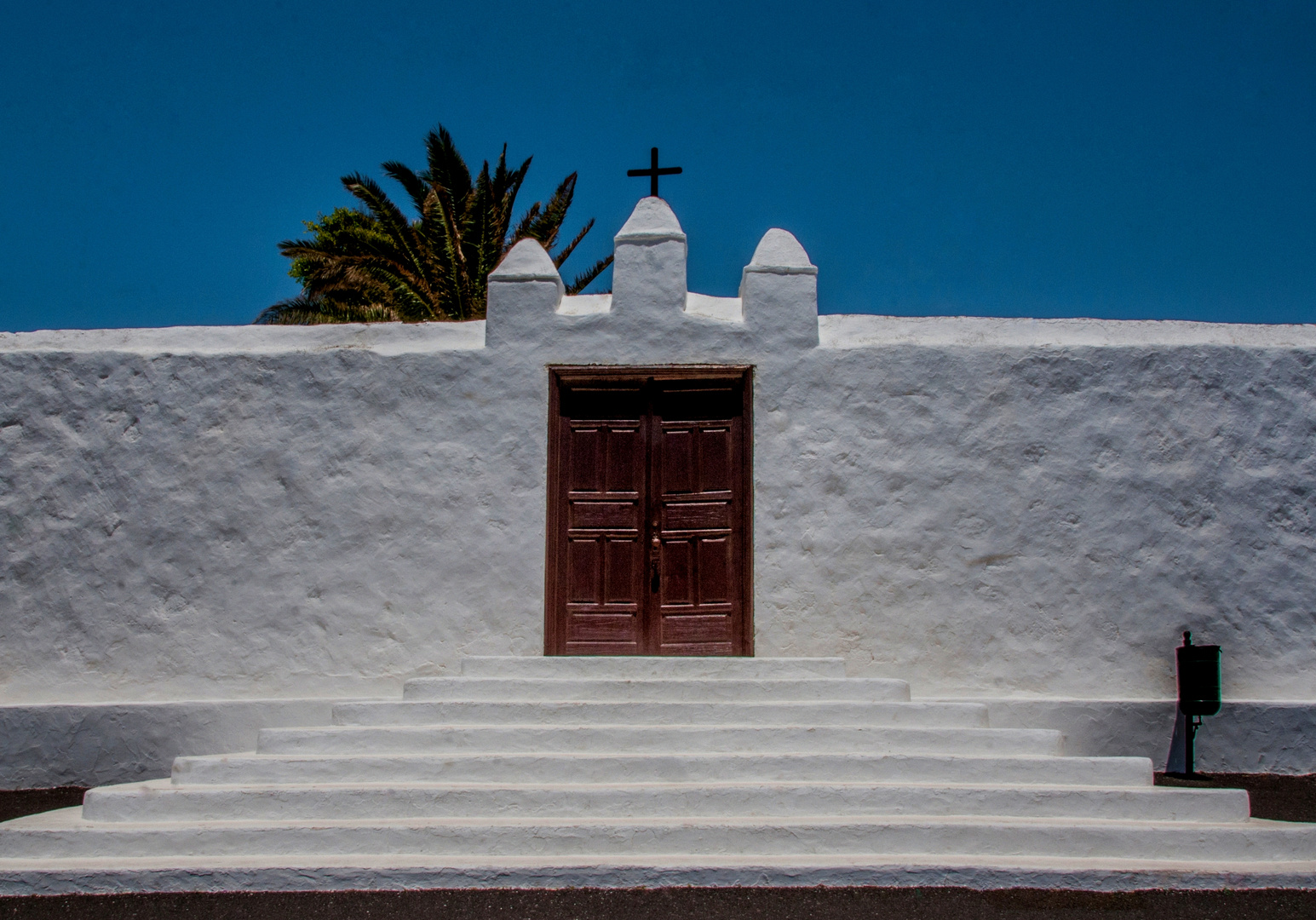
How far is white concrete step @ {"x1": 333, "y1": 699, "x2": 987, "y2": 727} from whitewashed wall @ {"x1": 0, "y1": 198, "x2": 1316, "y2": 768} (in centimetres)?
93

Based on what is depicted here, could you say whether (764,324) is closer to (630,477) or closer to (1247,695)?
(630,477)

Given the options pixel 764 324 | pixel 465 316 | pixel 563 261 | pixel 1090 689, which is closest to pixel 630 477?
pixel 764 324

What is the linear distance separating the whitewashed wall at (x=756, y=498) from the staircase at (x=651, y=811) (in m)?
1.18

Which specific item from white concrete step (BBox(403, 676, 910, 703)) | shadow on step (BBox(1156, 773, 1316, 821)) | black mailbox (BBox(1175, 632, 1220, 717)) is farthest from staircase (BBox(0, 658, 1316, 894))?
black mailbox (BBox(1175, 632, 1220, 717))

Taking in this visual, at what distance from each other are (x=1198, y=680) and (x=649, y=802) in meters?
3.92

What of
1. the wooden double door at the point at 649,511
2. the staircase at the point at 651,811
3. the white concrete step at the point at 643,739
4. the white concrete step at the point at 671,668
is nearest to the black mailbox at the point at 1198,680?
the staircase at the point at 651,811

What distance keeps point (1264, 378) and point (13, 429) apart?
29.6ft

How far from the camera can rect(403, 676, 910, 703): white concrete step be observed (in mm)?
5766

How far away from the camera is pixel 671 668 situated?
6035 millimetres

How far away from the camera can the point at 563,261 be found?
14.9 metres

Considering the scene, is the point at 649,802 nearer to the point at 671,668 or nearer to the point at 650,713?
the point at 650,713

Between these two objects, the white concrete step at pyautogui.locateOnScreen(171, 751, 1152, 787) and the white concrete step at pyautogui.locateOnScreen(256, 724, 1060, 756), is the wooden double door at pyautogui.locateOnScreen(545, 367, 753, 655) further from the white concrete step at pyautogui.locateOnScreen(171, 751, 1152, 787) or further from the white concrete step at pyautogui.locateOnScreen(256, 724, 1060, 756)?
the white concrete step at pyautogui.locateOnScreen(171, 751, 1152, 787)

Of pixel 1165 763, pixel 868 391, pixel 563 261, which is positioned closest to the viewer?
pixel 1165 763

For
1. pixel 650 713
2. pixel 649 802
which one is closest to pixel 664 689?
pixel 650 713
